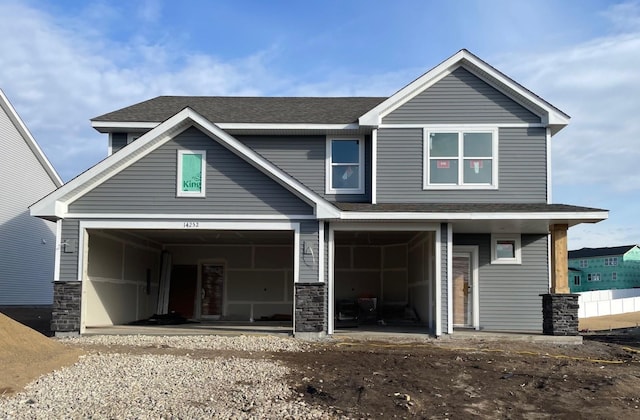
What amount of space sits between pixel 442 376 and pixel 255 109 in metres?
11.0

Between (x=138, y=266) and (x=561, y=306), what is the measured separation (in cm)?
1232

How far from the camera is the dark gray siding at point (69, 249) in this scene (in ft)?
50.2

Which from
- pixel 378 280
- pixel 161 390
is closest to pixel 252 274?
pixel 378 280

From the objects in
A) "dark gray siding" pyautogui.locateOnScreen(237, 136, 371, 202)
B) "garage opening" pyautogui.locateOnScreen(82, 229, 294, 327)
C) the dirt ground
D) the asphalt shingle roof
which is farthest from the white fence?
the dirt ground

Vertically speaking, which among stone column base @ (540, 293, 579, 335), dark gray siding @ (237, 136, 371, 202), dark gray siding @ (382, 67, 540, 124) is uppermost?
dark gray siding @ (382, 67, 540, 124)

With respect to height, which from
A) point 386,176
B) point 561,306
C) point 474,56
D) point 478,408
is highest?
point 474,56

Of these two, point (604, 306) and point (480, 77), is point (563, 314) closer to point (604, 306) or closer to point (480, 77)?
point (480, 77)

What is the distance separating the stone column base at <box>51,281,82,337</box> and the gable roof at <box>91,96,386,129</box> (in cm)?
484

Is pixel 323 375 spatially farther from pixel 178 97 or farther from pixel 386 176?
pixel 178 97

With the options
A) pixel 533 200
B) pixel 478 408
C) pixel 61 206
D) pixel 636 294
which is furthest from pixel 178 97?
pixel 636 294

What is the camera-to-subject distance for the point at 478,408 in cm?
873

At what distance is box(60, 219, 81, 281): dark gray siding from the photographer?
50.2 feet

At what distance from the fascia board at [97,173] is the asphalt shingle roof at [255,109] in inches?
98.9

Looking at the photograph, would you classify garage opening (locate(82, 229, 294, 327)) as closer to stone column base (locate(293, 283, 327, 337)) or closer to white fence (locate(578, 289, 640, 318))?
stone column base (locate(293, 283, 327, 337))
